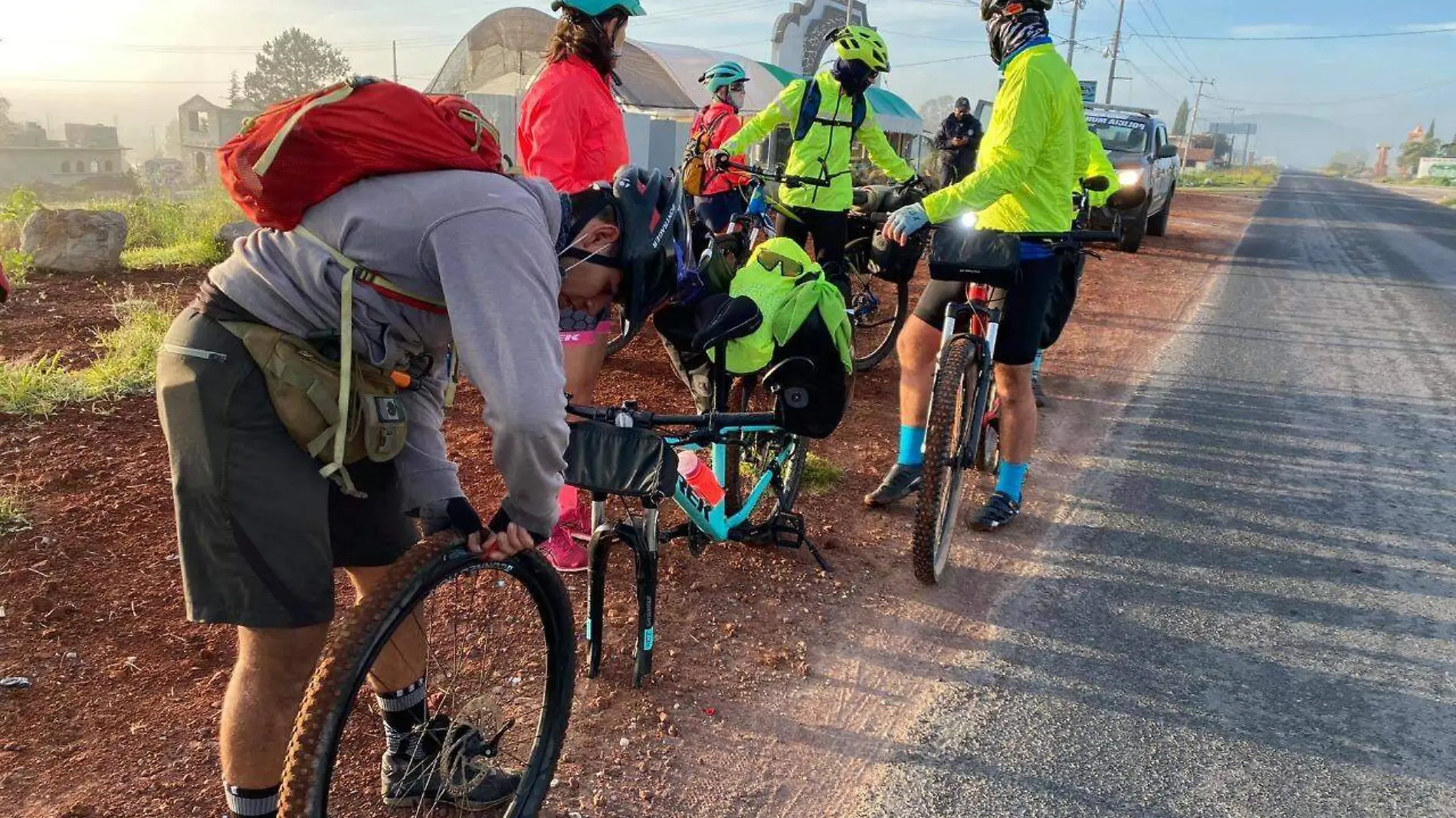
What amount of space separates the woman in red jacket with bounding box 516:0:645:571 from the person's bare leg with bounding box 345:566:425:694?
4.58 ft

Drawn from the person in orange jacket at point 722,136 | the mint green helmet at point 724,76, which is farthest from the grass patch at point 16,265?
the mint green helmet at point 724,76

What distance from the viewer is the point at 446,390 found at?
2.18 meters

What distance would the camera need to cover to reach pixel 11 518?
11.8ft

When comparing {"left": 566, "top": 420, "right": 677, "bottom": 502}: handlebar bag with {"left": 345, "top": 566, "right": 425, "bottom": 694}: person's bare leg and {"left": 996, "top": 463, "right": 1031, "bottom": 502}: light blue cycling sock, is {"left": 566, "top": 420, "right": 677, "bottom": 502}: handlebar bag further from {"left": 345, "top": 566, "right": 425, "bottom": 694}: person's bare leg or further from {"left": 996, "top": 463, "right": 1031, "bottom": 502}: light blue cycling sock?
{"left": 996, "top": 463, "right": 1031, "bottom": 502}: light blue cycling sock

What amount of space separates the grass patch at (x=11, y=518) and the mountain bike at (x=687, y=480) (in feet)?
7.71

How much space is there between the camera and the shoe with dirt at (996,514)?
4285 millimetres

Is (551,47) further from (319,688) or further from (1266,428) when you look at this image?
(1266,428)

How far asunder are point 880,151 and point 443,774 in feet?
16.5

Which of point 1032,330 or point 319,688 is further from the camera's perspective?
point 1032,330

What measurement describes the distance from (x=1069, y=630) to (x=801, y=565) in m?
1.07

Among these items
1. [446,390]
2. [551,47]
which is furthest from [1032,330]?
[446,390]

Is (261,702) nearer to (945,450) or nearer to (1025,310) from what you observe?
(945,450)

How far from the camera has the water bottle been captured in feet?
10.1

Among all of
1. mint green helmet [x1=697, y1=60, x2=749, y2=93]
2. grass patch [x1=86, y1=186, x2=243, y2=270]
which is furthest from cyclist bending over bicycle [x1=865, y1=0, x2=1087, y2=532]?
grass patch [x1=86, y1=186, x2=243, y2=270]
